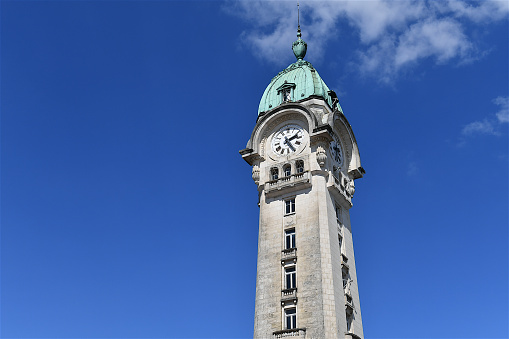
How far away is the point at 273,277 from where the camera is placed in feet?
165

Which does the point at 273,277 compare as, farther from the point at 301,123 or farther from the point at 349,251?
the point at 301,123

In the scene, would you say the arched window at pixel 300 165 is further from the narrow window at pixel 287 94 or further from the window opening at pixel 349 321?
the window opening at pixel 349 321

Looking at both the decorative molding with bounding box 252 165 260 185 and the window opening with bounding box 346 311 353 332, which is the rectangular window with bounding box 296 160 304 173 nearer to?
the decorative molding with bounding box 252 165 260 185

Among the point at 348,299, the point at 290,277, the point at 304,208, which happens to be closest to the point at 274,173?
the point at 304,208

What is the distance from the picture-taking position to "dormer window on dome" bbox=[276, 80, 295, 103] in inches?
2430

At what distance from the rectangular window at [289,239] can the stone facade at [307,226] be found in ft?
0.47

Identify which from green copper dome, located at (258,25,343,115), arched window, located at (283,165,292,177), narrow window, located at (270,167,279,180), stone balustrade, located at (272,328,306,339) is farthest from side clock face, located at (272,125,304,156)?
stone balustrade, located at (272,328,306,339)

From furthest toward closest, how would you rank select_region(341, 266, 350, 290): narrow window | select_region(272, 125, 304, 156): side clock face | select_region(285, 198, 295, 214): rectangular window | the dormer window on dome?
the dormer window on dome → select_region(272, 125, 304, 156): side clock face → select_region(285, 198, 295, 214): rectangular window → select_region(341, 266, 350, 290): narrow window

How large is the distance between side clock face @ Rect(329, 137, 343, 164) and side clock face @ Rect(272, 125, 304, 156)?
3.71 metres

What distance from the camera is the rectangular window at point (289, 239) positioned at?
5191 cm

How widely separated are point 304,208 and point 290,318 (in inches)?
438

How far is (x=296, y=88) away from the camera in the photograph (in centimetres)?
6212

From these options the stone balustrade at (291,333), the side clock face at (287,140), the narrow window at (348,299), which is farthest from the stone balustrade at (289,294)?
the side clock face at (287,140)

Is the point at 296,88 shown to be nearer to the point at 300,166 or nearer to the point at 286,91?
the point at 286,91
